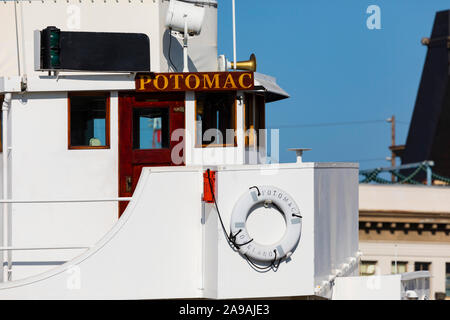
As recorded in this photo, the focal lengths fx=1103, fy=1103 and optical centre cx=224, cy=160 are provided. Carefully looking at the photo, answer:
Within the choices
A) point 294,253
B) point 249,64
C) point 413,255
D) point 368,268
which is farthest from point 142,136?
point 413,255

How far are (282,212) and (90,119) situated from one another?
12.7 ft

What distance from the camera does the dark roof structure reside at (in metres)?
90.9

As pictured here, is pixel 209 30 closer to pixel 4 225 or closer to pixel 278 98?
pixel 278 98

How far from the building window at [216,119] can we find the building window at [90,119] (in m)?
1.46

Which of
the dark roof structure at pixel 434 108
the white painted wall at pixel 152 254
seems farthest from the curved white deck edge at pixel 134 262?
the dark roof structure at pixel 434 108

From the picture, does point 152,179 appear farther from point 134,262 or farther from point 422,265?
point 422,265

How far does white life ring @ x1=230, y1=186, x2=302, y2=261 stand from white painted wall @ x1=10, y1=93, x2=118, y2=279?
276 cm

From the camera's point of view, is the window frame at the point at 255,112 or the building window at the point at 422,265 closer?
the window frame at the point at 255,112

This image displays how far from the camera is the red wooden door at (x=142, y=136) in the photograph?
16.9 metres

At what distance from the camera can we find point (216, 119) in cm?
1730

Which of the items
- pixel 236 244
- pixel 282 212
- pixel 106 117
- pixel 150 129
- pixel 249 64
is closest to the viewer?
pixel 236 244

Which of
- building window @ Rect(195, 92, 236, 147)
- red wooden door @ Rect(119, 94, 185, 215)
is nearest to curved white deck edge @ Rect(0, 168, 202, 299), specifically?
red wooden door @ Rect(119, 94, 185, 215)

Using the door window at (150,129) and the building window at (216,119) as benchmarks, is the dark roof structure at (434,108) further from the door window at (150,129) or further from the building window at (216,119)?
the door window at (150,129)
